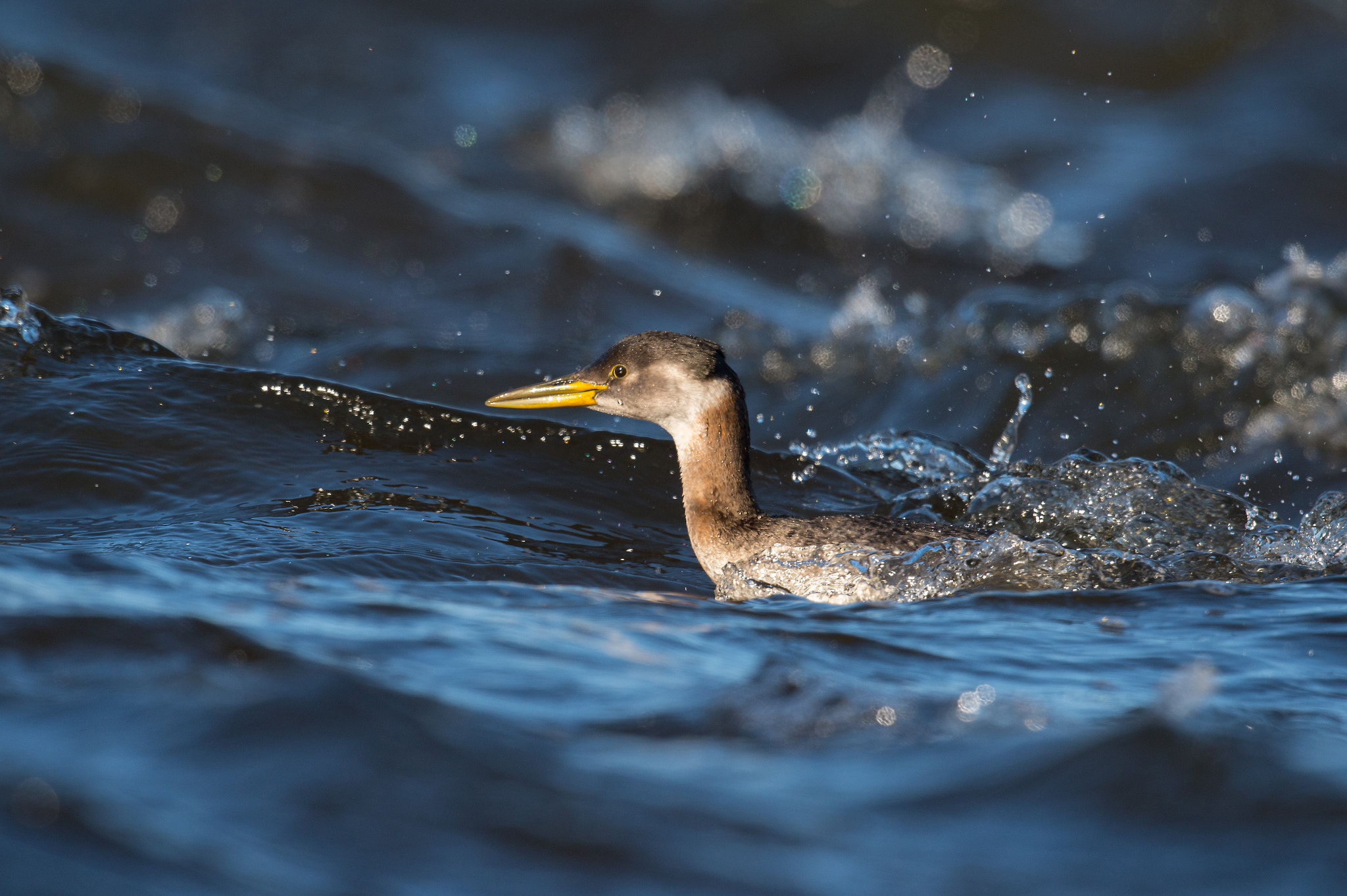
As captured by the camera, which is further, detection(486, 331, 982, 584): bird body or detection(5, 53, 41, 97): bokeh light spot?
detection(5, 53, 41, 97): bokeh light spot

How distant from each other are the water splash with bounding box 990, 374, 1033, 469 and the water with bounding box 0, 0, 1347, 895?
3 cm

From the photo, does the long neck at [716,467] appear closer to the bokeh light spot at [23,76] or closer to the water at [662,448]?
the water at [662,448]

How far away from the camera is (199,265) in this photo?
27.6 feet

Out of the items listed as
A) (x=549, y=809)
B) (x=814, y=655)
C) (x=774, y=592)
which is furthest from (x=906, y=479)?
(x=549, y=809)

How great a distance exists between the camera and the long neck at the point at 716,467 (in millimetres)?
5039

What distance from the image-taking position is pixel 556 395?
533 centimetres

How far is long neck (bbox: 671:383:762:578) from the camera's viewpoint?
5039 mm

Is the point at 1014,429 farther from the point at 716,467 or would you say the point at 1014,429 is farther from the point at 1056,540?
the point at 716,467

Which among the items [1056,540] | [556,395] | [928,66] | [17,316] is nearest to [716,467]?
[556,395]

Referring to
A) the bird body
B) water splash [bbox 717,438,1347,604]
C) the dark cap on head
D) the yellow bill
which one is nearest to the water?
water splash [bbox 717,438,1347,604]

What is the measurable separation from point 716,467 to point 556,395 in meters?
0.74

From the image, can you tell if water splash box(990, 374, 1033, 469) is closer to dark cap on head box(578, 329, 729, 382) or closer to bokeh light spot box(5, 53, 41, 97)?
dark cap on head box(578, 329, 729, 382)

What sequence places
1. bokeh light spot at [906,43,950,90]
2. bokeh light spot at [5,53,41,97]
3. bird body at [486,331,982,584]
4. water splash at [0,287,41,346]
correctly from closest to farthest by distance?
bird body at [486,331,982,584], water splash at [0,287,41,346], bokeh light spot at [5,53,41,97], bokeh light spot at [906,43,950,90]

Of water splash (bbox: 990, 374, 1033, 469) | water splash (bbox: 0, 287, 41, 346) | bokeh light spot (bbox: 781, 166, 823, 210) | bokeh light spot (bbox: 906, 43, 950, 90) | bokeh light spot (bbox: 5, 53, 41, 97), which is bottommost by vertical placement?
water splash (bbox: 990, 374, 1033, 469)
